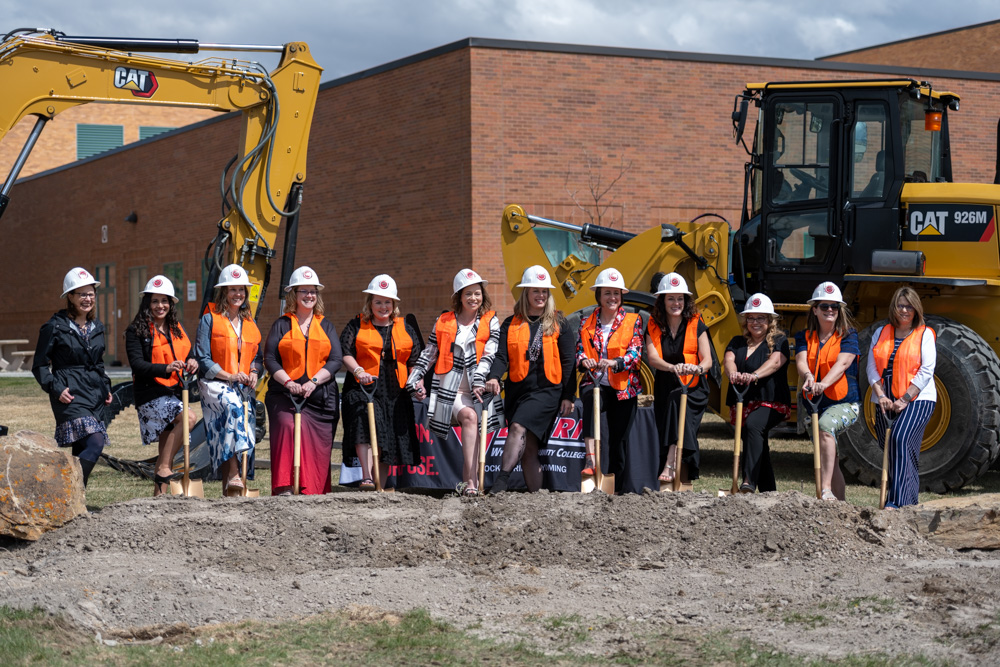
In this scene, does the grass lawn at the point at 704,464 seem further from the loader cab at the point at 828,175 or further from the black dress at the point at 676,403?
the loader cab at the point at 828,175

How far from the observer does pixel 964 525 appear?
7281 mm

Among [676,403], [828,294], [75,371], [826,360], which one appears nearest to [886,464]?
[826,360]

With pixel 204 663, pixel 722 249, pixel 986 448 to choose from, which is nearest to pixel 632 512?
pixel 204 663

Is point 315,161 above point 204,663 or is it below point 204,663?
above

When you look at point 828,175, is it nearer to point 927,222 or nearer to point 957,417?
point 927,222

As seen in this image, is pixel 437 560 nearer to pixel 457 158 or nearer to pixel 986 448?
pixel 986 448

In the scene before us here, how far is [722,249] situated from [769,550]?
4.76 metres

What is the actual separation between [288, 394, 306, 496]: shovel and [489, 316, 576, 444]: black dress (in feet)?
4.54

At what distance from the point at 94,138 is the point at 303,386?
121ft

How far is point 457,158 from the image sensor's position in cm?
2208

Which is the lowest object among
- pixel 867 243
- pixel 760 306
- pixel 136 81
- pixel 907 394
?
pixel 907 394

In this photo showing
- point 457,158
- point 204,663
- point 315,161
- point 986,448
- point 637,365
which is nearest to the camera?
point 204,663

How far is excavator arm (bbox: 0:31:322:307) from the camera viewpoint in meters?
10.1

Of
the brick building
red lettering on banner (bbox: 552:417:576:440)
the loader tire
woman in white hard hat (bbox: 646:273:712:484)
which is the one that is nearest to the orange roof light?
the loader tire
